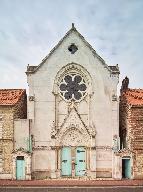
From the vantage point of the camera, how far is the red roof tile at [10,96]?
41.2 meters

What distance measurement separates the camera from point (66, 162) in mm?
40469

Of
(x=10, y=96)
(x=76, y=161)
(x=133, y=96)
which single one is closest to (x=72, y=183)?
(x=76, y=161)

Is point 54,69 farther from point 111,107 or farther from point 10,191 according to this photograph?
point 10,191

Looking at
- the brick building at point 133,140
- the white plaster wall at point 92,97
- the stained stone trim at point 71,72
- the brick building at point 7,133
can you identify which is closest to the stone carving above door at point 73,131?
the white plaster wall at point 92,97

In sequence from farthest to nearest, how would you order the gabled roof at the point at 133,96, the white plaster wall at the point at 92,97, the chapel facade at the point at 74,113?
the gabled roof at the point at 133,96
the white plaster wall at the point at 92,97
the chapel facade at the point at 74,113

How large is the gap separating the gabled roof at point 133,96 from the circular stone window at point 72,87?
15.1ft

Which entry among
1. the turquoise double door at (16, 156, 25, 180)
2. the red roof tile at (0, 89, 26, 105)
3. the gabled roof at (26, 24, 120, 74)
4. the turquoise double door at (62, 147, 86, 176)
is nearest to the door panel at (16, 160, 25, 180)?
the turquoise double door at (16, 156, 25, 180)

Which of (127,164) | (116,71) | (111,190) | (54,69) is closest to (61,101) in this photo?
(54,69)

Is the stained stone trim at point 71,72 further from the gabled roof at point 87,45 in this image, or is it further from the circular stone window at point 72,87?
the gabled roof at point 87,45

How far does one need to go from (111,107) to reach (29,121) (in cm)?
798

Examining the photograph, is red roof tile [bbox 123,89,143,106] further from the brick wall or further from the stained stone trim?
the stained stone trim

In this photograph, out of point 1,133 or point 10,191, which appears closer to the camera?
point 10,191

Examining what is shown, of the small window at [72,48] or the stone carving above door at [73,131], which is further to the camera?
the small window at [72,48]

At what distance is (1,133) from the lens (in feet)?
133
